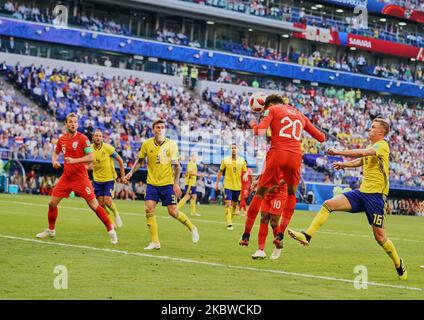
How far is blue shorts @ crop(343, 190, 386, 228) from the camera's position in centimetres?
1332

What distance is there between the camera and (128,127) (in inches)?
1957

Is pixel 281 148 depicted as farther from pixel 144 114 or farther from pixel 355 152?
pixel 144 114

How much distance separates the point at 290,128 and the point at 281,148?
373 millimetres

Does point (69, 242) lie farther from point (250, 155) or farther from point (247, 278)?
point (250, 155)

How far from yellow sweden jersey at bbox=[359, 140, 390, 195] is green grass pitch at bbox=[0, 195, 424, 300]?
1396 millimetres

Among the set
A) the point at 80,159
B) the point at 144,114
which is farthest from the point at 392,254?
the point at 144,114

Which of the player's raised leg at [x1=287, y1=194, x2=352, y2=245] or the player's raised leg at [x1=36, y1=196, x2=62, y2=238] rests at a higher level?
the player's raised leg at [x1=287, y1=194, x2=352, y2=245]

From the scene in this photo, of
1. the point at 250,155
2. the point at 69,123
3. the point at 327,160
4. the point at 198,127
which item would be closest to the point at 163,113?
the point at 198,127

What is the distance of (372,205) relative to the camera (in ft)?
43.9

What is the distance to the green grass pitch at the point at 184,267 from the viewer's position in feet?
34.9

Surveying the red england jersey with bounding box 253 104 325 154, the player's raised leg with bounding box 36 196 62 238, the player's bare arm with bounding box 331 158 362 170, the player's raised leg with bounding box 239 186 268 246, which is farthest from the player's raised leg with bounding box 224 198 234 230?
the player's bare arm with bounding box 331 158 362 170

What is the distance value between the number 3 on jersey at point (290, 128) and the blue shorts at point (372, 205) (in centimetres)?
171

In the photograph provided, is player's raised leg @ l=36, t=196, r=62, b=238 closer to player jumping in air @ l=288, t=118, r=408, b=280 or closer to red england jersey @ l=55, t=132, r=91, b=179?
red england jersey @ l=55, t=132, r=91, b=179
